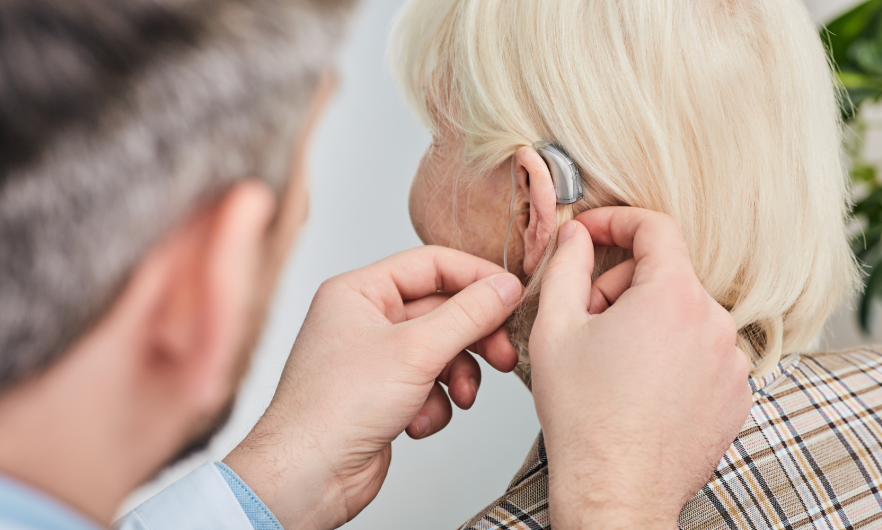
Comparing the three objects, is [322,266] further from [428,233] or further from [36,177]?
[36,177]

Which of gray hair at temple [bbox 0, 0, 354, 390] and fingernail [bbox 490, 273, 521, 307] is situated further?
fingernail [bbox 490, 273, 521, 307]

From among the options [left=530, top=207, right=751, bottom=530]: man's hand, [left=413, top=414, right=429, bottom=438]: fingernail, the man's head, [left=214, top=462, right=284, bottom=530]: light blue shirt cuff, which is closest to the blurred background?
[left=413, top=414, right=429, bottom=438]: fingernail

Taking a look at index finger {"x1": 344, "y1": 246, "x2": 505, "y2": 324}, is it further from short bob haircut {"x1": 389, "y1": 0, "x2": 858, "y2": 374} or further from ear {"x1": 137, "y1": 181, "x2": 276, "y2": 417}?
ear {"x1": 137, "y1": 181, "x2": 276, "y2": 417}

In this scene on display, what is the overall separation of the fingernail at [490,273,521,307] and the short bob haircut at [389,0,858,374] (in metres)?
0.14

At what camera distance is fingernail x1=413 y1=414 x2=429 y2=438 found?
92 cm

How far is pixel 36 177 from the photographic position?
0.24 meters

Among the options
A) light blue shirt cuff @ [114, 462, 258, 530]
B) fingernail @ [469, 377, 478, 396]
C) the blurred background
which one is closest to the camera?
light blue shirt cuff @ [114, 462, 258, 530]

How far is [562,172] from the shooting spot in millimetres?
777

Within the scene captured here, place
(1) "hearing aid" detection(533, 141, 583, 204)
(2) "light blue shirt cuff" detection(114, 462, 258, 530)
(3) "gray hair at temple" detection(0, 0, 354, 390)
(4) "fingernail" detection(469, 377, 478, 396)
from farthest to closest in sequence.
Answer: (4) "fingernail" detection(469, 377, 478, 396), (1) "hearing aid" detection(533, 141, 583, 204), (2) "light blue shirt cuff" detection(114, 462, 258, 530), (3) "gray hair at temple" detection(0, 0, 354, 390)

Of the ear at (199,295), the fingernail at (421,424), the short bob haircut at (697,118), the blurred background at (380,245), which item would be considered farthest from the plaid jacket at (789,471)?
the blurred background at (380,245)

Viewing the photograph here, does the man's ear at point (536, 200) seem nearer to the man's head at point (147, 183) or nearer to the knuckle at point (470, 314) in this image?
the knuckle at point (470, 314)

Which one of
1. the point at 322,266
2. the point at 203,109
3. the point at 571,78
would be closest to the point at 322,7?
the point at 203,109

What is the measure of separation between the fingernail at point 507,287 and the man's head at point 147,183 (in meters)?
0.50

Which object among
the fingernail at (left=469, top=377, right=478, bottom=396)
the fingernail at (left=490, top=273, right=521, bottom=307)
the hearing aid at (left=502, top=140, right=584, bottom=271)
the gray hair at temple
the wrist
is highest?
the gray hair at temple
